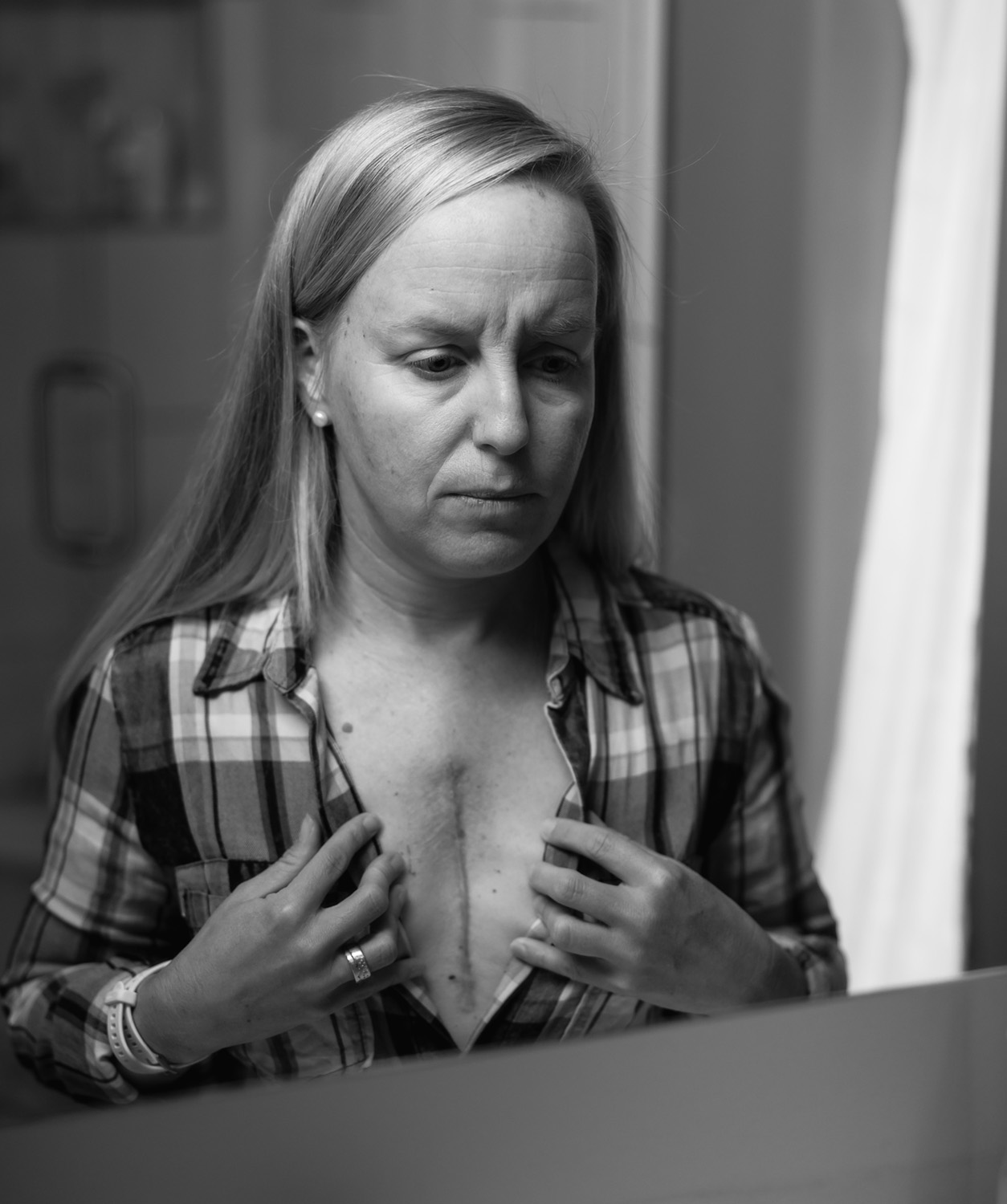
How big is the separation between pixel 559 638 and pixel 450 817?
0.40 ft

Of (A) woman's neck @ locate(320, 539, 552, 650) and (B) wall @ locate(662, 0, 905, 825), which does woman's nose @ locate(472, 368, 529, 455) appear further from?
(B) wall @ locate(662, 0, 905, 825)

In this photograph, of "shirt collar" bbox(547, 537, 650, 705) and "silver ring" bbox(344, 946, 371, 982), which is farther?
"shirt collar" bbox(547, 537, 650, 705)

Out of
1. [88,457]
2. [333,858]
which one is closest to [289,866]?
[333,858]

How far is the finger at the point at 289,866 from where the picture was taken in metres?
0.63

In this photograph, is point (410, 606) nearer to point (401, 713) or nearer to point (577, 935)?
point (401, 713)

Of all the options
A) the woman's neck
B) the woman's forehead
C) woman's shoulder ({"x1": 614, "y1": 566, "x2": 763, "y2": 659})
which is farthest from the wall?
the woman's forehead

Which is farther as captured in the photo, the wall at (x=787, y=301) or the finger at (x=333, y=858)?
the wall at (x=787, y=301)

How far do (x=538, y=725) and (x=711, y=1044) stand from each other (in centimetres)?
19

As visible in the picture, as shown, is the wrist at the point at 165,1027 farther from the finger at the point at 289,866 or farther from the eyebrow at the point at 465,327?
the eyebrow at the point at 465,327

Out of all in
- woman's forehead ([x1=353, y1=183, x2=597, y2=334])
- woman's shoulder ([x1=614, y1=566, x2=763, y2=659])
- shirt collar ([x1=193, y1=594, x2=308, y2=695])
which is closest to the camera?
woman's forehead ([x1=353, y1=183, x2=597, y2=334])

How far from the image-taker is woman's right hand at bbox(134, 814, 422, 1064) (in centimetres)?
61

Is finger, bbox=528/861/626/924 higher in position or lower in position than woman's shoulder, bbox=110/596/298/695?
lower

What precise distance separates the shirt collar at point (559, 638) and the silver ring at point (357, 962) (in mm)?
139

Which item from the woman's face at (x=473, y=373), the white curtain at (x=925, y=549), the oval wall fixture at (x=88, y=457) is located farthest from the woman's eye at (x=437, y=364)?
the oval wall fixture at (x=88, y=457)
